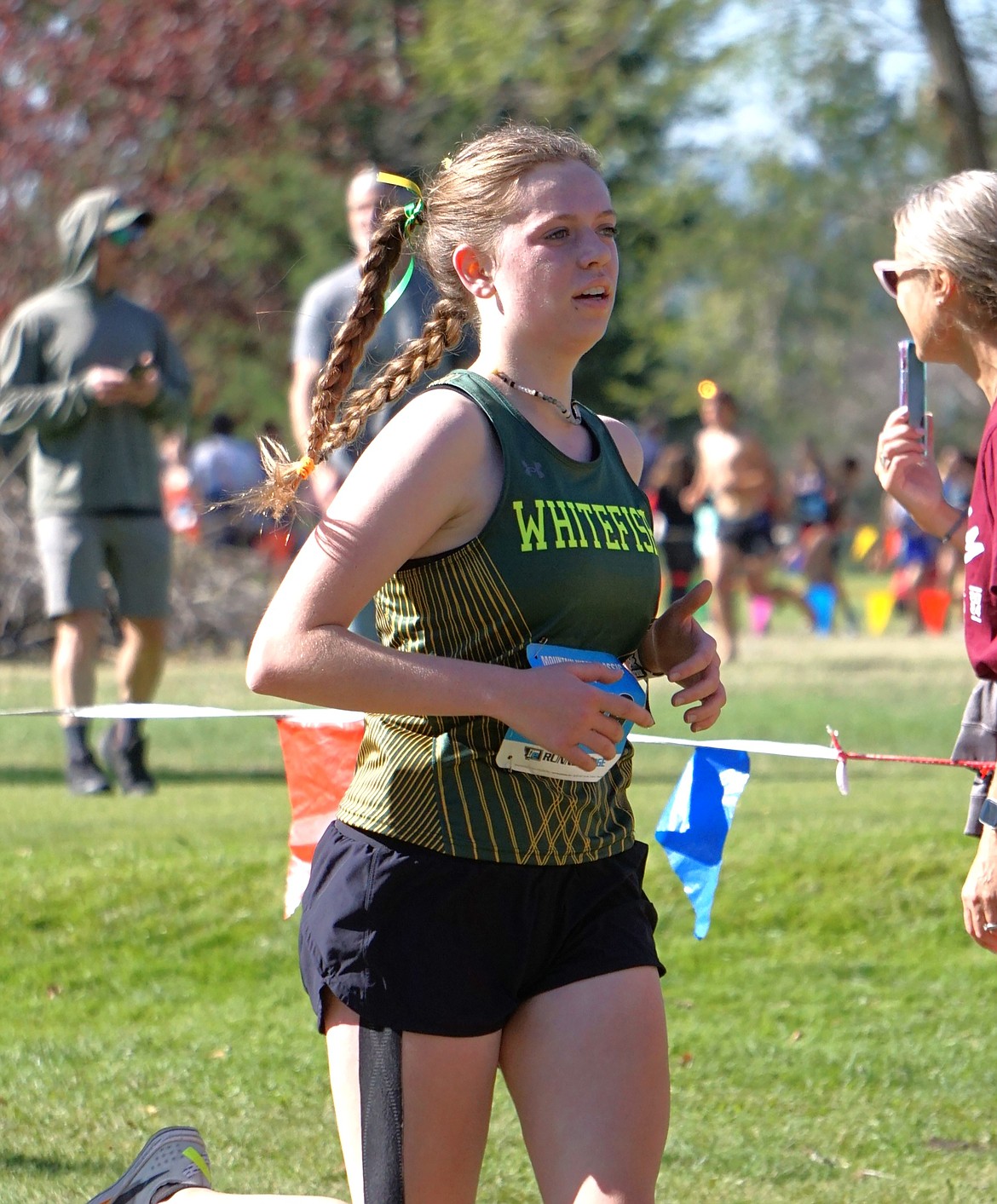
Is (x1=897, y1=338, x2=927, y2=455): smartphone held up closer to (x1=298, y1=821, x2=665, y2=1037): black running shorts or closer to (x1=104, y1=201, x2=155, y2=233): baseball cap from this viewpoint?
(x1=298, y1=821, x2=665, y2=1037): black running shorts

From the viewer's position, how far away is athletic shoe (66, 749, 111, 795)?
750 centimetres

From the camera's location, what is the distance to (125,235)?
7.62m

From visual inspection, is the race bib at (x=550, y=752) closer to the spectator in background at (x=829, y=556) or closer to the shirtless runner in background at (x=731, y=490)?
the shirtless runner in background at (x=731, y=490)

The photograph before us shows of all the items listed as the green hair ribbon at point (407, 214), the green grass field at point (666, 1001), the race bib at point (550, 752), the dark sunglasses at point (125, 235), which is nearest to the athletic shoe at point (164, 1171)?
the green grass field at point (666, 1001)

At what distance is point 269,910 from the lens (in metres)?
5.78

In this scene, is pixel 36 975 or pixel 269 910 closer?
pixel 36 975

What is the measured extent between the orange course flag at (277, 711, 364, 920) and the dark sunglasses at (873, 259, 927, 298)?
153cm

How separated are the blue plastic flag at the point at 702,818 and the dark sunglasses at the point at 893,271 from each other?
1017mm

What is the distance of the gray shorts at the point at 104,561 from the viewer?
7605mm

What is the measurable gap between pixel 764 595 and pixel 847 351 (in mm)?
59025

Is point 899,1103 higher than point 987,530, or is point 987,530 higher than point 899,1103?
point 987,530

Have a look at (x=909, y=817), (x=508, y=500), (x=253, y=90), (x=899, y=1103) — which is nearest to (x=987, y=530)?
(x=508, y=500)

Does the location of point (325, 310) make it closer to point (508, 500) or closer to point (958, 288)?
point (958, 288)

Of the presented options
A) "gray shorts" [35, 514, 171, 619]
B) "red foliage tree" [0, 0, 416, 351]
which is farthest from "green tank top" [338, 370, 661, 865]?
"red foliage tree" [0, 0, 416, 351]
